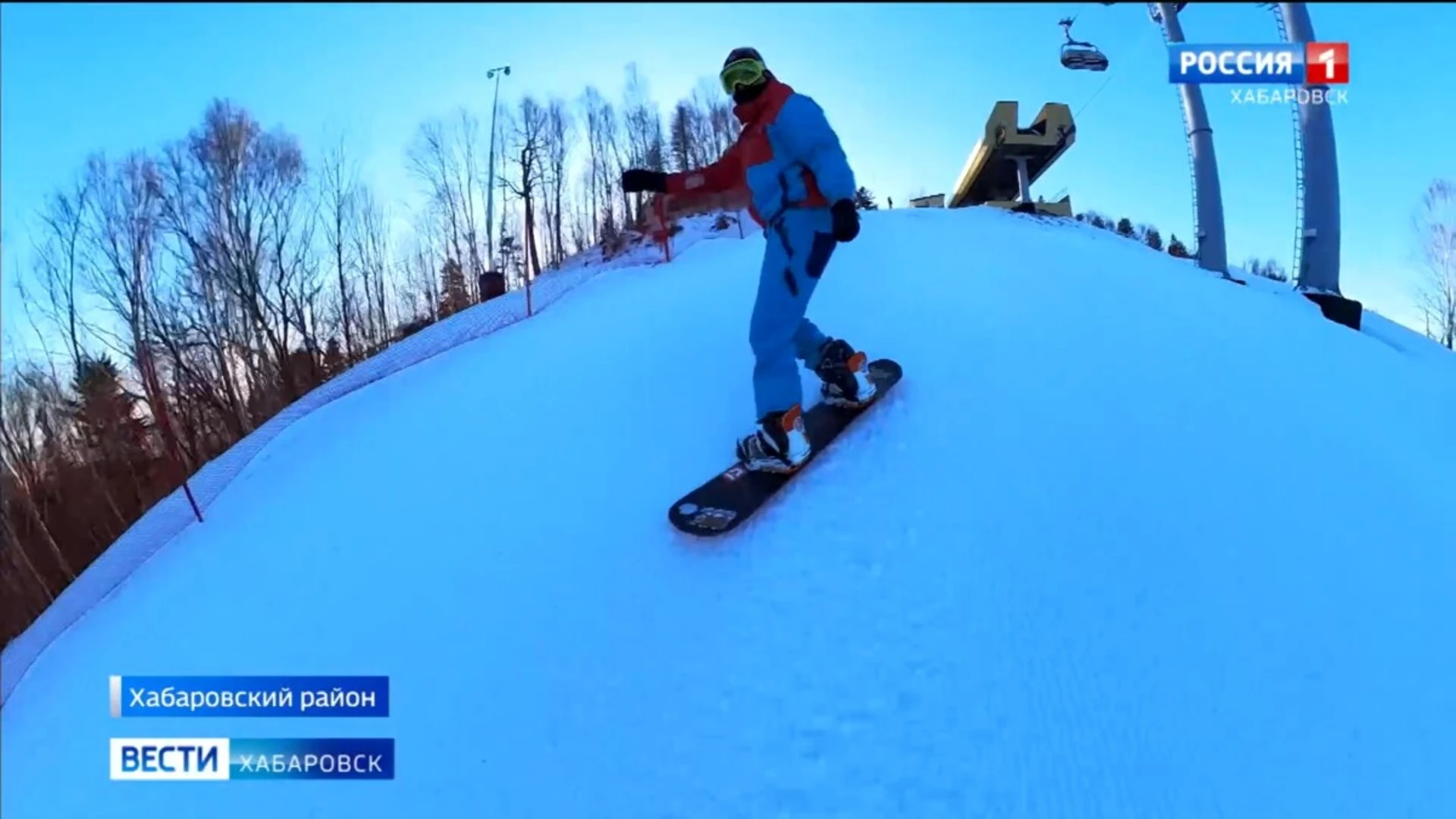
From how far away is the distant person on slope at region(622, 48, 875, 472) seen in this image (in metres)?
4.06

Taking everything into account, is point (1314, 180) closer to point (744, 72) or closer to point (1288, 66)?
point (1288, 66)

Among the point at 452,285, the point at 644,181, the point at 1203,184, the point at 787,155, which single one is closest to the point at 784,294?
the point at 787,155

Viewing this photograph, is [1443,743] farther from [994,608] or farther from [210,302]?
[210,302]

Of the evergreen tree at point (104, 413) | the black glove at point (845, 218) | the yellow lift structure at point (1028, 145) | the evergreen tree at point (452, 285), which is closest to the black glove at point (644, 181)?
the black glove at point (845, 218)

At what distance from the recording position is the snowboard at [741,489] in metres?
3.96

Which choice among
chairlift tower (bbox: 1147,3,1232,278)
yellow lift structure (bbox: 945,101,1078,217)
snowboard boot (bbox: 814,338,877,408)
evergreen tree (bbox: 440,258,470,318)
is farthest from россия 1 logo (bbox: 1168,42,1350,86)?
evergreen tree (bbox: 440,258,470,318)

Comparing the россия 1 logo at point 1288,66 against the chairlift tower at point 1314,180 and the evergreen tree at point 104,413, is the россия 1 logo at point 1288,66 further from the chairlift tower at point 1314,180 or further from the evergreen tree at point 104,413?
the evergreen tree at point 104,413

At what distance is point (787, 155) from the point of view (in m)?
4.14

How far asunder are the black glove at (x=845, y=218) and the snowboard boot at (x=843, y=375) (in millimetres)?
836

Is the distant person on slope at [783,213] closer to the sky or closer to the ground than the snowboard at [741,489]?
closer to the sky

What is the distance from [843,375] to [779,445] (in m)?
0.74

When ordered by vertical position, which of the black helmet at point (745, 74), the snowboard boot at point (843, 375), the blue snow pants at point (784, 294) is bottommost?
the snowboard boot at point (843, 375)

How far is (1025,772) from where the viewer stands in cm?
267

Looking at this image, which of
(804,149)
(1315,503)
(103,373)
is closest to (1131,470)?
(1315,503)
